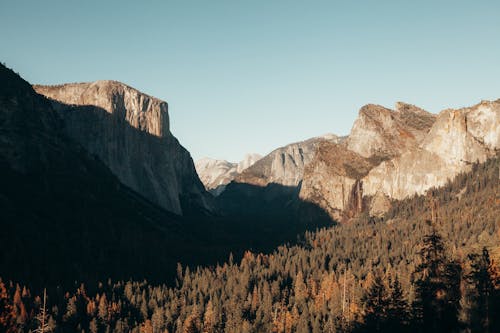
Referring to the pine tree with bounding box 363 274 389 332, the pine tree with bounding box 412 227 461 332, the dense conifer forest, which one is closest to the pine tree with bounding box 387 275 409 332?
the dense conifer forest

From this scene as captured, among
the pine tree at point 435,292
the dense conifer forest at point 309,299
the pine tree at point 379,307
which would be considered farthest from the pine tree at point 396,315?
the pine tree at point 435,292

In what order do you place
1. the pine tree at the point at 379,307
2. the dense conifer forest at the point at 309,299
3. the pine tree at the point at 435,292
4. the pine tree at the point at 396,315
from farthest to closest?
1. the pine tree at the point at 379,307
2. the pine tree at the point at 396,315
3. the dense conifer forest at the point at 309,299
4. the pine tree at the point at 435,292

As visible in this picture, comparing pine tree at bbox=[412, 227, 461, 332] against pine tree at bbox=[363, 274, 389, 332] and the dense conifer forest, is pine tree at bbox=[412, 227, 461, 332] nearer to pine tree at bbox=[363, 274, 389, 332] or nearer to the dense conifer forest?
the dense conifer forest

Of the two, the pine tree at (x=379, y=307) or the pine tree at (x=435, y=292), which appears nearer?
the pine tree at (x=435, y=292)

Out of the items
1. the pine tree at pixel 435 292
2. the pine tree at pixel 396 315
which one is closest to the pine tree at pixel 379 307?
the pine tree at pixel 396 315

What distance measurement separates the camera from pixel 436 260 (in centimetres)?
6875

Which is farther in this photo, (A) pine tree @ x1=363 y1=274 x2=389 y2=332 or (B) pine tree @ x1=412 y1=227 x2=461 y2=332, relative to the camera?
(A) pine tree @ x1=363 y1=274 x2=389 y2=332

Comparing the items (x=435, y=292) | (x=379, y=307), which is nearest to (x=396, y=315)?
(x=379, y=307)

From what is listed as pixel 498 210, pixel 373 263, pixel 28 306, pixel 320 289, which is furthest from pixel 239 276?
pixel 498 210

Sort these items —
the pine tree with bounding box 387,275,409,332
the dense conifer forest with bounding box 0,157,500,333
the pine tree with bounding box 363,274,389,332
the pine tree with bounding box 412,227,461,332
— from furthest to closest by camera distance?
the pine tree with bounding box 363,274,389,332
the pine tree with bounding box 387,275,409,332
the dense conifer forest with bounding box 0,157,500,333
the pine tree with bounding box 412,227,461,332

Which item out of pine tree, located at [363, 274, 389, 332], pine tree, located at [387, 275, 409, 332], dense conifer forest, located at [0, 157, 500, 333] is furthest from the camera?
pine tree, located at [363, 274, 389, 332]

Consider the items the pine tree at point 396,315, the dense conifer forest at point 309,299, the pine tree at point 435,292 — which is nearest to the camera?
the pine tree at point 435,292

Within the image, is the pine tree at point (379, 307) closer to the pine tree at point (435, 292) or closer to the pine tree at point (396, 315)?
the pine tree at point (396, 315)

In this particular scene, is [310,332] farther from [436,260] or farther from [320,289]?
[436,260]
